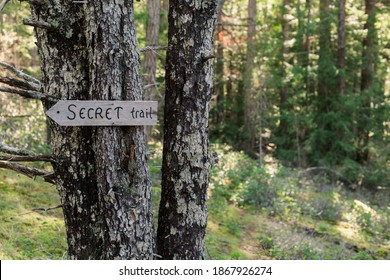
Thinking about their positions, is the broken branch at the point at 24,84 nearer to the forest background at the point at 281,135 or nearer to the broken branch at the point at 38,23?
the broken branch at the point at 38,23

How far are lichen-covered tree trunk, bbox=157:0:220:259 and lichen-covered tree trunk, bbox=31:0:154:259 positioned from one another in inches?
9.4

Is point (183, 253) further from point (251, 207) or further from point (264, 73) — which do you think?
point (264, 73)

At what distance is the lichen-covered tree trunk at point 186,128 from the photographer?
3.27m

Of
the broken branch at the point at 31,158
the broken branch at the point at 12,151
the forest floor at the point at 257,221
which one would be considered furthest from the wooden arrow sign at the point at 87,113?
the forest floor at the point at 257,221

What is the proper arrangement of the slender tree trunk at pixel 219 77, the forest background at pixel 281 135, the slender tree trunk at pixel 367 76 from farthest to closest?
the slender tree trunk at pixel 219 77, the slender tree trunk at pixel 367 76, the forest background at pixel 281 135

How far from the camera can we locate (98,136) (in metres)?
3.07

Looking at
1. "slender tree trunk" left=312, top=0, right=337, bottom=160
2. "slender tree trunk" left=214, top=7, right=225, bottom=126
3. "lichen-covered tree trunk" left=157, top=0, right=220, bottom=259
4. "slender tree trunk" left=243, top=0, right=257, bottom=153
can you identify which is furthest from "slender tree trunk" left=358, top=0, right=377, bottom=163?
"lichen-covered tree trunk" left=157, top=0, right=220, bottom=259

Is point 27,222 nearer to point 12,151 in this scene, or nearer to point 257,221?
point 12,151

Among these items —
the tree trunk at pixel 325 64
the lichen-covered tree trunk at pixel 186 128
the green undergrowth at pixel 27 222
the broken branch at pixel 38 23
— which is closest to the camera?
the broken branch at pixel 38 23

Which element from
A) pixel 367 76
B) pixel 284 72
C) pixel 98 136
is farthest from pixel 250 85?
pixel 98 136

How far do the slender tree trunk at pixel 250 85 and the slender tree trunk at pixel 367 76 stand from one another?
3.81 metres

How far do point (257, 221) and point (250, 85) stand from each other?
7663mm

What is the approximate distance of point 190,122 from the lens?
3.28m
